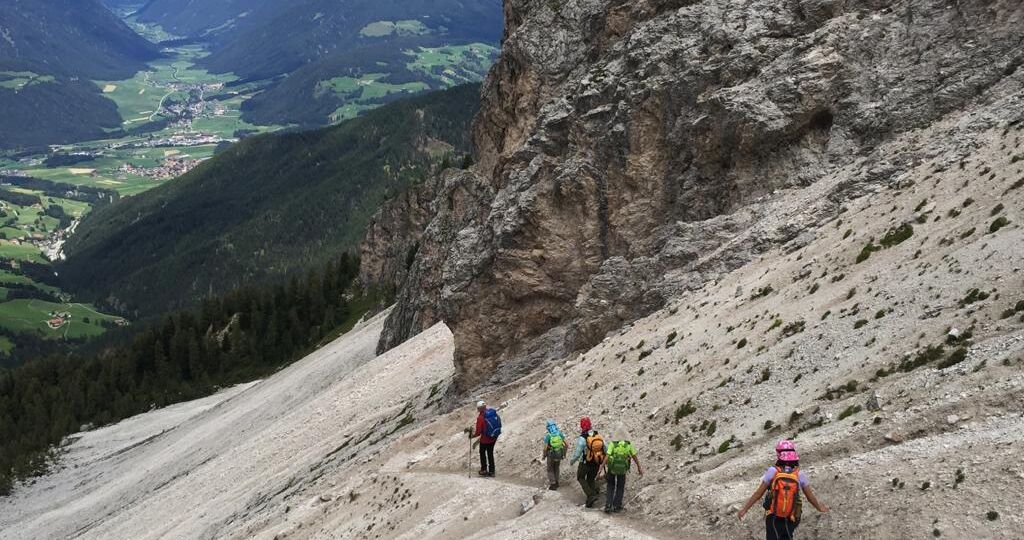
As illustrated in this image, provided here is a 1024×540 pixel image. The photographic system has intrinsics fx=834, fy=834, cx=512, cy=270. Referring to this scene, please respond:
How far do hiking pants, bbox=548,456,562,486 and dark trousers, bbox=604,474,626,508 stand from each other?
11.0ft

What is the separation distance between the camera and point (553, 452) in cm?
2434

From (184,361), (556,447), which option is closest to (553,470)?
(556,447)

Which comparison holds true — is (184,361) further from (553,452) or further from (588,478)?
(588,478)

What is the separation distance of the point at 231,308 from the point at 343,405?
118m

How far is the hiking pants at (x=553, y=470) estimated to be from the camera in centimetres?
2458

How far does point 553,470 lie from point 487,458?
430 cm

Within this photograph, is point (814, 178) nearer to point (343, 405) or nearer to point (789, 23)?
point (789, 23)

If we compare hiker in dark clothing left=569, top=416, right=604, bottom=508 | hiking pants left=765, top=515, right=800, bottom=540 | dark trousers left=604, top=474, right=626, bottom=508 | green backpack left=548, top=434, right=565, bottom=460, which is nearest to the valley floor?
dark trousers left=604, top=474, right=626, bottom=508

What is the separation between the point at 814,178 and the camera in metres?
35.8

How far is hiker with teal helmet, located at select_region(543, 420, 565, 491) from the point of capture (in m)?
24.2

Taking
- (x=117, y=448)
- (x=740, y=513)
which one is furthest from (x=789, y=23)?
(x=117, y=448)

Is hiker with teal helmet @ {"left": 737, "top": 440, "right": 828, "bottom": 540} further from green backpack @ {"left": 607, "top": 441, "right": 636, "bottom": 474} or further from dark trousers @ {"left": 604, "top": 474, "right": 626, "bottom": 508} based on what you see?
dark trousers @ {"left": 604, "top": 474, "right": 626, "bottom": 508}

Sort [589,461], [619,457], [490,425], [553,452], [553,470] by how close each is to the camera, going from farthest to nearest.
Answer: [490,425], [553,470], [553,452], [589,461], [619,457]

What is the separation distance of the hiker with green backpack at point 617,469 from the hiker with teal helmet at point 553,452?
288 centimetres
